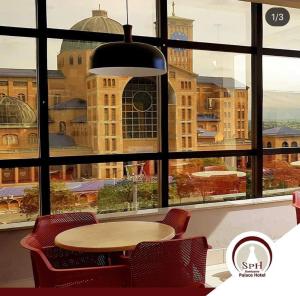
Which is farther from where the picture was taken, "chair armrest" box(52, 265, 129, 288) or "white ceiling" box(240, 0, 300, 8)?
"white ceiling" box(240, 0, 300, 8)

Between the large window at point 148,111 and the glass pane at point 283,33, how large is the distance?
0.02 meters

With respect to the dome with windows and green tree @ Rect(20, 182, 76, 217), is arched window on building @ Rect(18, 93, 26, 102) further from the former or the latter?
green tree @ Rect(20, 182, 76, 217)

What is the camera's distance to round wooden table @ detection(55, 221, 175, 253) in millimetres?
2885

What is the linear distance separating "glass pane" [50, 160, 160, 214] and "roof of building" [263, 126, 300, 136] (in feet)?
5.49

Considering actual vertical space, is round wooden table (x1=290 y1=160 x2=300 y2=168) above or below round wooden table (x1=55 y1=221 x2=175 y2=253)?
above

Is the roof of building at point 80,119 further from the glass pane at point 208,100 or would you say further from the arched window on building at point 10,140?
the glass pane at point 208,100

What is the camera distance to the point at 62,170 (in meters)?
4.36

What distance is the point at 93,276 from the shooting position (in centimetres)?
248

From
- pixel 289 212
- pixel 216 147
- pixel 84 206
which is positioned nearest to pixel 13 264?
pixel 84 206

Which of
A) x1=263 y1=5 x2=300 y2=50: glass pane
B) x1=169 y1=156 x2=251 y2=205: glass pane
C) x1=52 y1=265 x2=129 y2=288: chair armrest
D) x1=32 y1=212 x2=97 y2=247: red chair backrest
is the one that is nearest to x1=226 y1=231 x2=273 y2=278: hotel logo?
x1=52 y1=265 x2=129 y2=288: chair armrest

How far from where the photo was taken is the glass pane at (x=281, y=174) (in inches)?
216

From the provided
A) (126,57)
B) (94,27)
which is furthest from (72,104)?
(126,57)

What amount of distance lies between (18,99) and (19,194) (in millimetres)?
953

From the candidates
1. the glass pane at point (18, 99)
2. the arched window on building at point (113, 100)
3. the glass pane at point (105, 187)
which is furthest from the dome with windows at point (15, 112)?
the arched window on building at point (113, 100)
